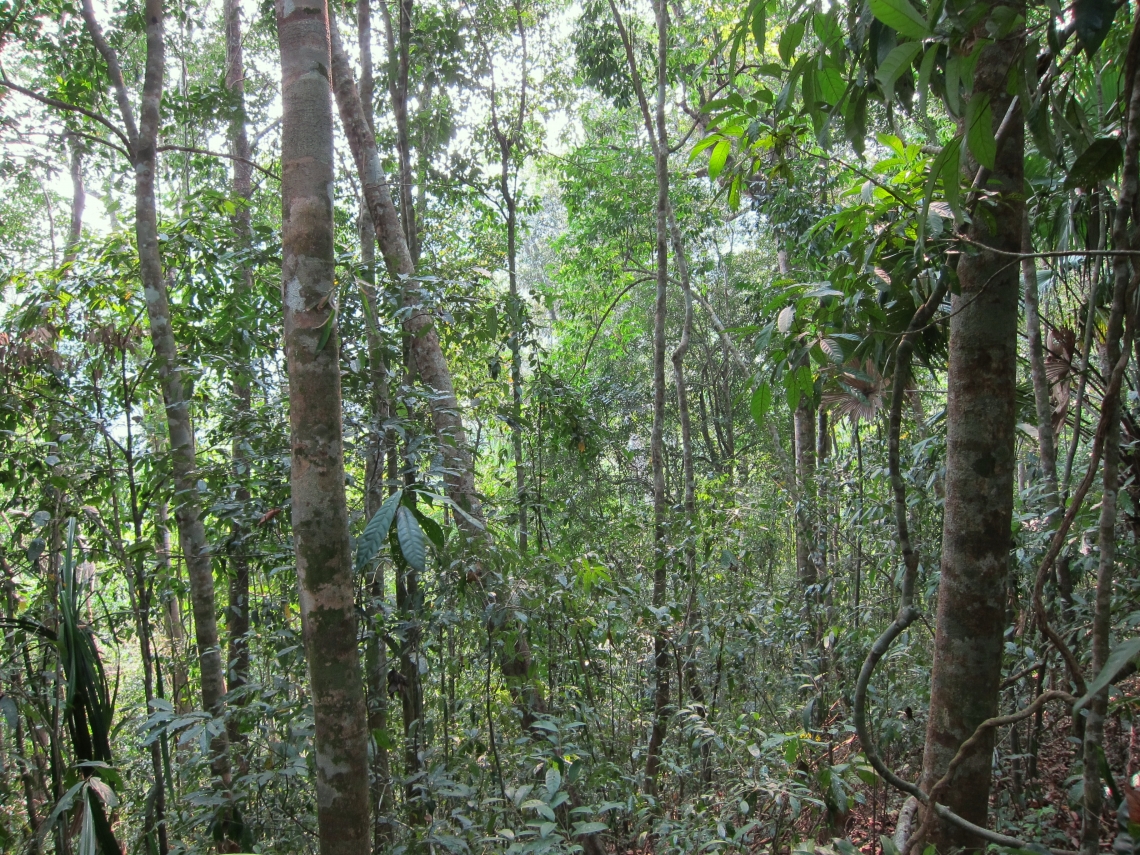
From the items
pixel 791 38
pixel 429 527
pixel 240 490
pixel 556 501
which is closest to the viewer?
pixel 791 38

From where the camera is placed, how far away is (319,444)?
1.87 metres

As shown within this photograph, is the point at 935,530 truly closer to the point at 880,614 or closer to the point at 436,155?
the point at 880,614

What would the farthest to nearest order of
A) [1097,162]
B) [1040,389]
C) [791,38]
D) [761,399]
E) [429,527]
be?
1. [1040,389]
2. [429,527]
3. [761,399]
4. [1097,162]
5. [791,38]

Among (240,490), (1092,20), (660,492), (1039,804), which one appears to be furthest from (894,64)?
(660,492)

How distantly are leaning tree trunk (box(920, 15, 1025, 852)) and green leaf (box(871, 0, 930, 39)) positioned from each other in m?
0.71

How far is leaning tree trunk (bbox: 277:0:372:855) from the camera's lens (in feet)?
5.95

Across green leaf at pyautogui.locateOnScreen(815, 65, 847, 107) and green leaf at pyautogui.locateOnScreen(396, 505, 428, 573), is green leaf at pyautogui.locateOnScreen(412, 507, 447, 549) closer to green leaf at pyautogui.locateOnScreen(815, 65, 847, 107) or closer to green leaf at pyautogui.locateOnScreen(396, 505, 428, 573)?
green leaf at pyautogui.locateOnScreen(396, 505, 428, 573)

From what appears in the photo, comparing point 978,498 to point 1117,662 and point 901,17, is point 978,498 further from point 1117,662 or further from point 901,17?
point 901,17

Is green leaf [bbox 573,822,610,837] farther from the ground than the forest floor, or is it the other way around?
green leaf [bbox 573,822,610,837]

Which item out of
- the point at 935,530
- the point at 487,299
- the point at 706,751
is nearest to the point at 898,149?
the point at 487,299

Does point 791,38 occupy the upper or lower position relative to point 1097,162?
upper

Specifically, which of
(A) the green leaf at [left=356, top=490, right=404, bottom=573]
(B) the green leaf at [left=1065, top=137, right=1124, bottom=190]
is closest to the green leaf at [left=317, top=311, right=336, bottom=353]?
(A) the green leaf at [left=356, top=490, right=404, bottom=573]

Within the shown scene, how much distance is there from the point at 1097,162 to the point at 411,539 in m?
1.81

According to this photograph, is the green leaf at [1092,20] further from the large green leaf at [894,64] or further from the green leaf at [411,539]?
the green leaf at [411,539]
